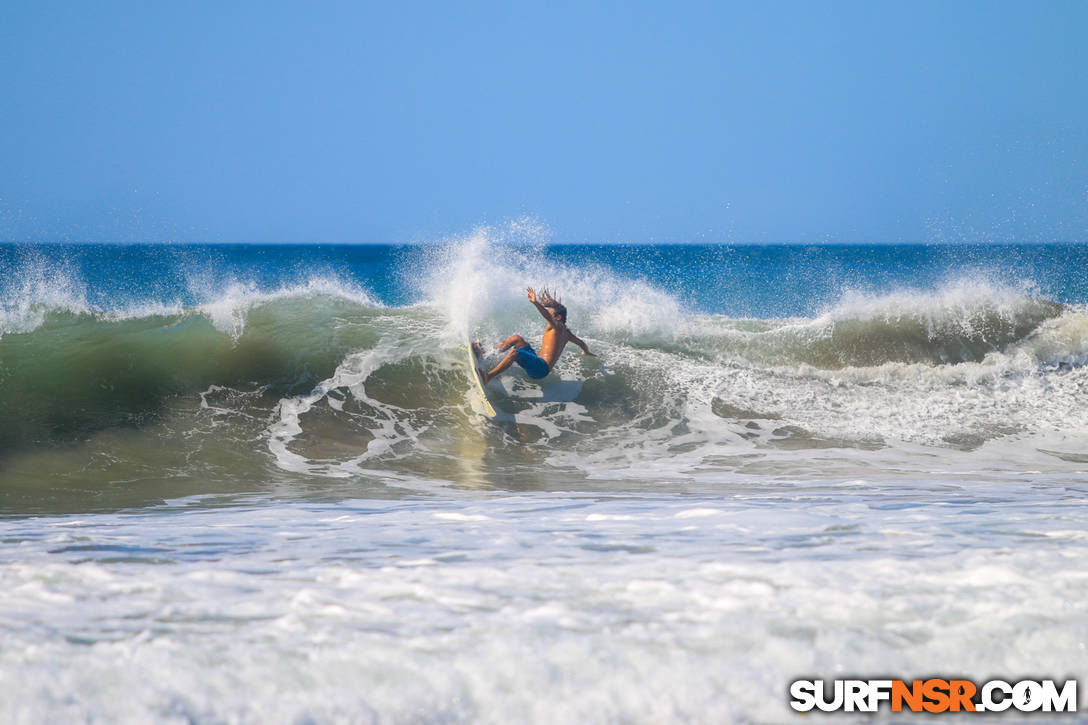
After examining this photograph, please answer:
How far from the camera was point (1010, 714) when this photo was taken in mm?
2434

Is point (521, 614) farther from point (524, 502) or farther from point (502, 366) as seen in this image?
point (502, 366)

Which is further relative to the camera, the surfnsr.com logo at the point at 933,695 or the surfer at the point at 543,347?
the surfer at the point at 543,347

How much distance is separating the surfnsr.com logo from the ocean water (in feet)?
0.23

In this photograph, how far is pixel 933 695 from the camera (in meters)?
2.53

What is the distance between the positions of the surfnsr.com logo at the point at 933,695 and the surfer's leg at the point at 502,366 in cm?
710

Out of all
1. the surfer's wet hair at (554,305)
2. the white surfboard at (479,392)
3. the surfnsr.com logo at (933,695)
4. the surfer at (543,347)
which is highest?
the surfer's wet hair at (554,305)

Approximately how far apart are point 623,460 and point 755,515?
3.02m

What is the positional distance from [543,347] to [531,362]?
0.41 meters

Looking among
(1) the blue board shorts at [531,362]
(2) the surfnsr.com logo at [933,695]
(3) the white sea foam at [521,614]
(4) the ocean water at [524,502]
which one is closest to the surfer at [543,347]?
(1) the blue board shorts at [531,362]

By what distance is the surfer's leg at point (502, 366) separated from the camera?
9531mm

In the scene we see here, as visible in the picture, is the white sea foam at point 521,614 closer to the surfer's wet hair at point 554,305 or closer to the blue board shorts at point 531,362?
the blue board shorts at point 531,362

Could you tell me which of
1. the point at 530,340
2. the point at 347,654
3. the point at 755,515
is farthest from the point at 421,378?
the point at 347,654

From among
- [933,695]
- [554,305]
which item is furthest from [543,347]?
[933,695]

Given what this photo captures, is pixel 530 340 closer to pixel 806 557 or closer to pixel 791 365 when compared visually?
pixel 791 365
